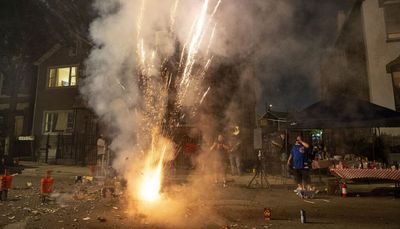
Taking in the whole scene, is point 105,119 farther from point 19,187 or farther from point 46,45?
point 46,45

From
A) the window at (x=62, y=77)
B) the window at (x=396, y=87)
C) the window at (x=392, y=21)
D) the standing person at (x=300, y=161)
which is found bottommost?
the standing person at (x=300, y=161)

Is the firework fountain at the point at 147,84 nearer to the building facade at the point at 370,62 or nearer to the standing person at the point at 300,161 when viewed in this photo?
the standing person at the point at 300,161

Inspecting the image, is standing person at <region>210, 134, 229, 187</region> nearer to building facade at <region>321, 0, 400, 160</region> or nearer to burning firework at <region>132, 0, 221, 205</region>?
burning firework at <region>132, 0, 221, 205</region>

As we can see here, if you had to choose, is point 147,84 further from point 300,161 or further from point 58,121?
point 300,161

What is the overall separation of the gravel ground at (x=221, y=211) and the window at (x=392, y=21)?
36.8ft

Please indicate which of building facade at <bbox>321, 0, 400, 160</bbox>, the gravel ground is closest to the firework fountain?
the gravel ground

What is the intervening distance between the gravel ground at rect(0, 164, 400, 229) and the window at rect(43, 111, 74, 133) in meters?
11.1

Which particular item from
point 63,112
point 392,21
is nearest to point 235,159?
point 392,21

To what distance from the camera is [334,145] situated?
16109 millimetres

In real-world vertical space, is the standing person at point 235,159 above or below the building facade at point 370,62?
below

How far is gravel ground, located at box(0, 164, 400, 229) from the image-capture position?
602cm

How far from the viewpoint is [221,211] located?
7.16m

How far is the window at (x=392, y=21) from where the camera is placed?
1650 centimetres

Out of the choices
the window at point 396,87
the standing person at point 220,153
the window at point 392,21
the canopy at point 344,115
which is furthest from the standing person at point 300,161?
the window at point 392,21
